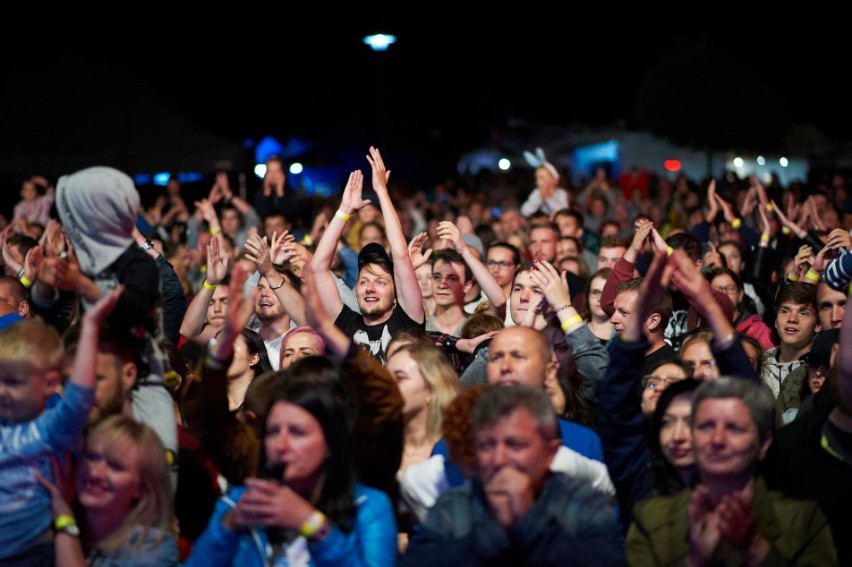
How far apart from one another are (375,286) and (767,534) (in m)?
3.87

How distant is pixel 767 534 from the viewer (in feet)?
14.0

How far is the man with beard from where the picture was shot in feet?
24.8

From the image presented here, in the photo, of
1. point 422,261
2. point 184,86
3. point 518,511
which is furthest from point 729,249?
point 184,86

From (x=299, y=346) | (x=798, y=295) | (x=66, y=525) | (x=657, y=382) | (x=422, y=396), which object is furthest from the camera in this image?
(x=798, y=295)

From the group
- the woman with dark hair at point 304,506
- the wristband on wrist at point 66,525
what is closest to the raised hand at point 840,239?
the woman with dark hair at point 304,506

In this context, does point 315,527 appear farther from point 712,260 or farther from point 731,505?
point 712,260

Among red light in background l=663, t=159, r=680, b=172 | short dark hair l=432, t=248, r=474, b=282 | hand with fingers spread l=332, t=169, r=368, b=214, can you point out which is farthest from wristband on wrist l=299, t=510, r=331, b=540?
red light in background l=663, t=159, r=680, b=172

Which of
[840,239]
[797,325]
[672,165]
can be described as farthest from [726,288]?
[672,165]

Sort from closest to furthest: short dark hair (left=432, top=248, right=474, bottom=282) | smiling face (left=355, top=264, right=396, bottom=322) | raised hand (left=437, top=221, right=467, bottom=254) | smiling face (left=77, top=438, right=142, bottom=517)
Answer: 1. smiling face (left=77, top=438, right=142, bottom=517)
2. smiling face (left=355, top=264, right=396, bottom=322)
3. raised hand (left=437, top=221, right=467, bottom=254)
4. short dark hair (left=432, top=248, right=474, bottom=282)

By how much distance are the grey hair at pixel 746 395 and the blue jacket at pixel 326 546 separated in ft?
3.80

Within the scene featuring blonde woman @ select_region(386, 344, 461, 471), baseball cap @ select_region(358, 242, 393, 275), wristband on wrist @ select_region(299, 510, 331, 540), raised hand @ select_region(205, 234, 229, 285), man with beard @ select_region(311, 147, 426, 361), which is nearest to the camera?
wristband on wrist @ select_region(299, 510, 331, 540)

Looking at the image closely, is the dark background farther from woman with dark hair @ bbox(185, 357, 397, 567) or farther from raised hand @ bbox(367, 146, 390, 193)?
woman with dark hair @ bbox(185, 357, 397, 567)

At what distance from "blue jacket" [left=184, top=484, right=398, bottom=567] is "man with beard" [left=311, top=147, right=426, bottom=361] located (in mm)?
3065

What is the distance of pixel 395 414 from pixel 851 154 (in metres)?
42.4
